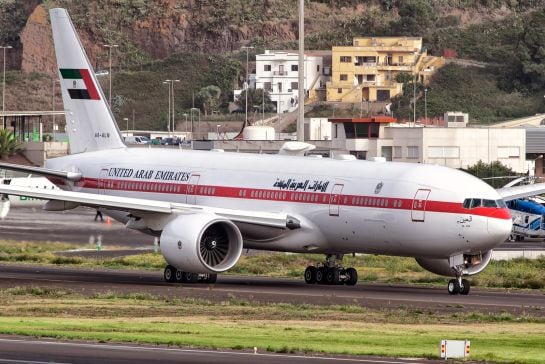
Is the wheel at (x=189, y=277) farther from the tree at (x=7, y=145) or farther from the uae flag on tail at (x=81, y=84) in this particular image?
the tree at (x=7, y=145)

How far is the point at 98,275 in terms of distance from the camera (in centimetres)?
5534

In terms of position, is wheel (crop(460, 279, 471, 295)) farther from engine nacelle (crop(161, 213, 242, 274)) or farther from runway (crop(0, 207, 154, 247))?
runway (crop(0, 207, 154, 247))

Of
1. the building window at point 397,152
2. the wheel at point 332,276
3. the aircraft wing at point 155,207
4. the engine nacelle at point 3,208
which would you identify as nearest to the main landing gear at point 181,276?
the aircraft wing at point 155,207

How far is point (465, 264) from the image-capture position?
1905 inches

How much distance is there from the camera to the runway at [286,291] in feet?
145

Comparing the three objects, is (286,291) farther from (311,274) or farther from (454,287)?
(454,287)

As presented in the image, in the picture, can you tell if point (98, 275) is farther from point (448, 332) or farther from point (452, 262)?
point (448, 332)

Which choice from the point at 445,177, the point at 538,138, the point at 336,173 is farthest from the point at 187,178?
the point at 538,138

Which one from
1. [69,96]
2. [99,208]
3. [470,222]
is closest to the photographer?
[470,222]

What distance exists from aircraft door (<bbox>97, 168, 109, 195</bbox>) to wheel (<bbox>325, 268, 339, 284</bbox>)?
942cm

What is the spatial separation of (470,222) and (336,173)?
18.0ft

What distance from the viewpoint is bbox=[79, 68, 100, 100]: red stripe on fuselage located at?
192ft

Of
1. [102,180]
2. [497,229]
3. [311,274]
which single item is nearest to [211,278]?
[311,274]

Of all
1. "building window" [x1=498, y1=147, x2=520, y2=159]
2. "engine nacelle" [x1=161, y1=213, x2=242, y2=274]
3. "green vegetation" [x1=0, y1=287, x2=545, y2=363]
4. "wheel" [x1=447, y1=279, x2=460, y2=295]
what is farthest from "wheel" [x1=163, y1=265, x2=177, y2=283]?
"building window" [x1=498, y1=147, x2=520, y2=159]
